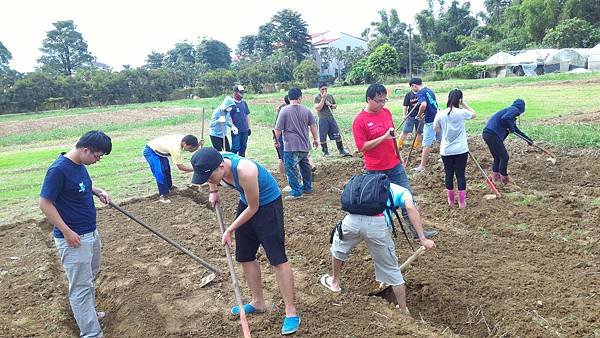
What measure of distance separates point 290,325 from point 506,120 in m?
5.28

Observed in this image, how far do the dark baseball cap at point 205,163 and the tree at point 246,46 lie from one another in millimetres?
80584

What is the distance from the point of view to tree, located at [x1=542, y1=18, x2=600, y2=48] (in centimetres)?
4966

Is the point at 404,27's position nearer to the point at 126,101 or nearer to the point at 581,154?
the point at 126,101

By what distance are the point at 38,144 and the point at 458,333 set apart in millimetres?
21448

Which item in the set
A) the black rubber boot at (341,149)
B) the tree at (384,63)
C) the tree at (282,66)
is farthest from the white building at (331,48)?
the black rubber boot at (341,149)

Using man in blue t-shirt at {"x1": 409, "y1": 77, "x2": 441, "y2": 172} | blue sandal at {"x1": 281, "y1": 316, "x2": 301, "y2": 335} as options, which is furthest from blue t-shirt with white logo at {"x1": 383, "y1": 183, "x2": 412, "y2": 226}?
man in blue t-shirt at {"x1": 409, "y1": 77, "x2": 441, "y2": 172}

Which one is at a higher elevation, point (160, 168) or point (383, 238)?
point (160, 168)

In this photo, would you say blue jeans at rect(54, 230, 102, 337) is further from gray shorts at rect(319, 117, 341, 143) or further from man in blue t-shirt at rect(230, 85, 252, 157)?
gray shorts at rect(319, 117, 341, 143)

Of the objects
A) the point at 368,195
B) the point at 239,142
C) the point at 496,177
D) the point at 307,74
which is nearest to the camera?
the point at 368,195

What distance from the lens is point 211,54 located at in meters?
73.2

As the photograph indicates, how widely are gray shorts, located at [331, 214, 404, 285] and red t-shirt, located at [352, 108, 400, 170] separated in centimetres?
134

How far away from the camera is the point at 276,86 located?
2135 inches

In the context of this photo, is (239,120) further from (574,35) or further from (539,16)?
(539,16)

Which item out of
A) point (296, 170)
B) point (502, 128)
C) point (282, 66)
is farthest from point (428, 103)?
point (282, 66)
